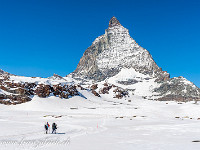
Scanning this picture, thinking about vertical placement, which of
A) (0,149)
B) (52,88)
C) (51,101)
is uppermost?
(52,88)

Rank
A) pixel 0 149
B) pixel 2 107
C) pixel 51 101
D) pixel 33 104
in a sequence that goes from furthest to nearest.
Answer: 1. pixel 51 101
2. pixel 33 104
3. pixel 2 107
4. pixel 0 149

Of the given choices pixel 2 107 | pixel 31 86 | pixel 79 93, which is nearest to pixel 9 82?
pixel 31 86

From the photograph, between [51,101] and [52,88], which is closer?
[51,101]

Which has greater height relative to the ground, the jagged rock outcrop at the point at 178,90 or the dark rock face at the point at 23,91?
the jagged rock outcrop at the point at 178,90

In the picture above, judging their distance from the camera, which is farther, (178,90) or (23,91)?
(178,90)

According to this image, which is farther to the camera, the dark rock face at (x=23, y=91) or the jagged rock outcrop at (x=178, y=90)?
the jagged rock outcrop at (x=178, y=90)

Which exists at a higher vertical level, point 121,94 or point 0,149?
point 121,94

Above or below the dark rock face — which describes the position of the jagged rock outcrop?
above

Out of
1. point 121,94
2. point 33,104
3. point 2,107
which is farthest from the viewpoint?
point 121,94

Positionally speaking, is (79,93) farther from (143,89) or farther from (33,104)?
(143,89)

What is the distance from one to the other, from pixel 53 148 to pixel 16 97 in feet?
192

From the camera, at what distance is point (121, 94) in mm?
A: 109500

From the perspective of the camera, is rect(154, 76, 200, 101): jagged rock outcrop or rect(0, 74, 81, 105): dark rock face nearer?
rect(0, 74, 81, 105): dark rock face

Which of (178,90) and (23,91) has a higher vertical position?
(178,90)
